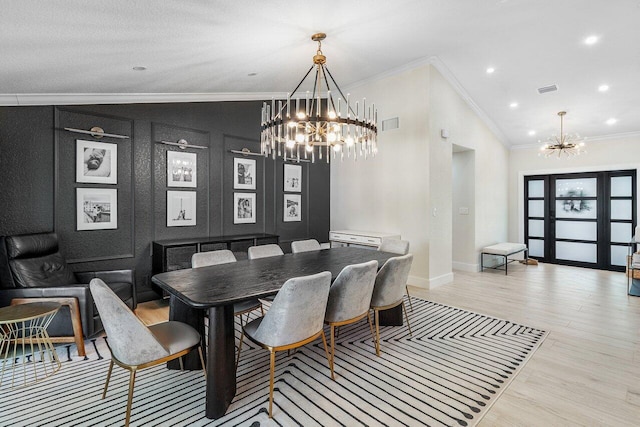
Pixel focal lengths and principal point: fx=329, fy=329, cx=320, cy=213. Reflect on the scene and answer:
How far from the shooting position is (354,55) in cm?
449

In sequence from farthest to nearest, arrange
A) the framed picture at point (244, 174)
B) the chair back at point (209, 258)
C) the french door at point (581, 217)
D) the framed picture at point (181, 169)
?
1. the french door at point (581, 217)
2. the framed picture at point (244, 174)
3. the framed picture at point (181, 169)
4. the chair back at point (209, 258)

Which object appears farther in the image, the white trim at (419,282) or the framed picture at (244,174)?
the framed picture at (244,174)

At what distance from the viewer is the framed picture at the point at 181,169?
14.9ft

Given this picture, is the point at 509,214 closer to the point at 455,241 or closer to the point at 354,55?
the point at 455,241

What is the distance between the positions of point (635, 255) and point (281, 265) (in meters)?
5.17

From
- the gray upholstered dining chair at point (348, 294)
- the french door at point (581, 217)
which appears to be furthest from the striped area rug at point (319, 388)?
the french door at point (581, 217)

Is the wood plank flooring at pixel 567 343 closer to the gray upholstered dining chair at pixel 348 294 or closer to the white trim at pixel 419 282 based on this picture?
the white trim at pixel 419 282

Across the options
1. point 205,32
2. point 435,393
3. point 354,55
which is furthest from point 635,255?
point 205,32

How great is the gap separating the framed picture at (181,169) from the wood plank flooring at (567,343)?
3.67 meters

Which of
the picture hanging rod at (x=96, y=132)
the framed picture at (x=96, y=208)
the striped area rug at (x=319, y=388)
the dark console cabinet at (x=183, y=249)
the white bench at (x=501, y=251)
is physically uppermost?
the picture hanging rod at (x=96, y=132)

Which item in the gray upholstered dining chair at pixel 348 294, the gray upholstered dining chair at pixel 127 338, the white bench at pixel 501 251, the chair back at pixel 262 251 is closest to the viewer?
the gray upholstered dining chair at pixel 127 338

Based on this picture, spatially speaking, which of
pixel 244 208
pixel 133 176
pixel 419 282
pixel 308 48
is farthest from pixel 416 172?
pixel 133 176

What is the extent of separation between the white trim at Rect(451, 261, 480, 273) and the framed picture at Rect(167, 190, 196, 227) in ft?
15.7

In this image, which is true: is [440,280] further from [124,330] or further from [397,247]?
[124,330]
